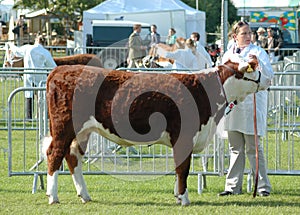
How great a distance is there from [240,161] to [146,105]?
63.2 inches

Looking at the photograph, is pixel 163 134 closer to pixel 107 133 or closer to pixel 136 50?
pixel 107 133

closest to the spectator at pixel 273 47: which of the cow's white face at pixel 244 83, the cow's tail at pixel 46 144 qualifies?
the cow's white face at pixel 244 83

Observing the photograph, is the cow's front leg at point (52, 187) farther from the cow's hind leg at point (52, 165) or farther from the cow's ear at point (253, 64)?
the cow's ear at point (253, 64)

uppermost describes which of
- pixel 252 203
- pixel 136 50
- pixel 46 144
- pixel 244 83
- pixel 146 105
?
pixel 244 83

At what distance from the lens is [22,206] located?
8.44 m

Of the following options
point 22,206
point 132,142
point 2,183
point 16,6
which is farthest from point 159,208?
point 16,6

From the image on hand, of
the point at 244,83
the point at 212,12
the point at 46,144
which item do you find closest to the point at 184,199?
the point at 244,83

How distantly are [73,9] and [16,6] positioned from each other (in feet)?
16.8

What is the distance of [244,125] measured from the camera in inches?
350

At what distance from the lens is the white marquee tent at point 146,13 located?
116 feet

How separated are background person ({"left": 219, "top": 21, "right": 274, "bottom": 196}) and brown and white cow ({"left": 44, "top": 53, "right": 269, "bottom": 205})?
1.53 feet

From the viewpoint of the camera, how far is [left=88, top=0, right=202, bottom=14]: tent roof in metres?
35.7

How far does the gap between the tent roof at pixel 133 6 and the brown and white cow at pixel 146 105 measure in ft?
89.8

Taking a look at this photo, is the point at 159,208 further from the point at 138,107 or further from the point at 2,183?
the point at 2,183
